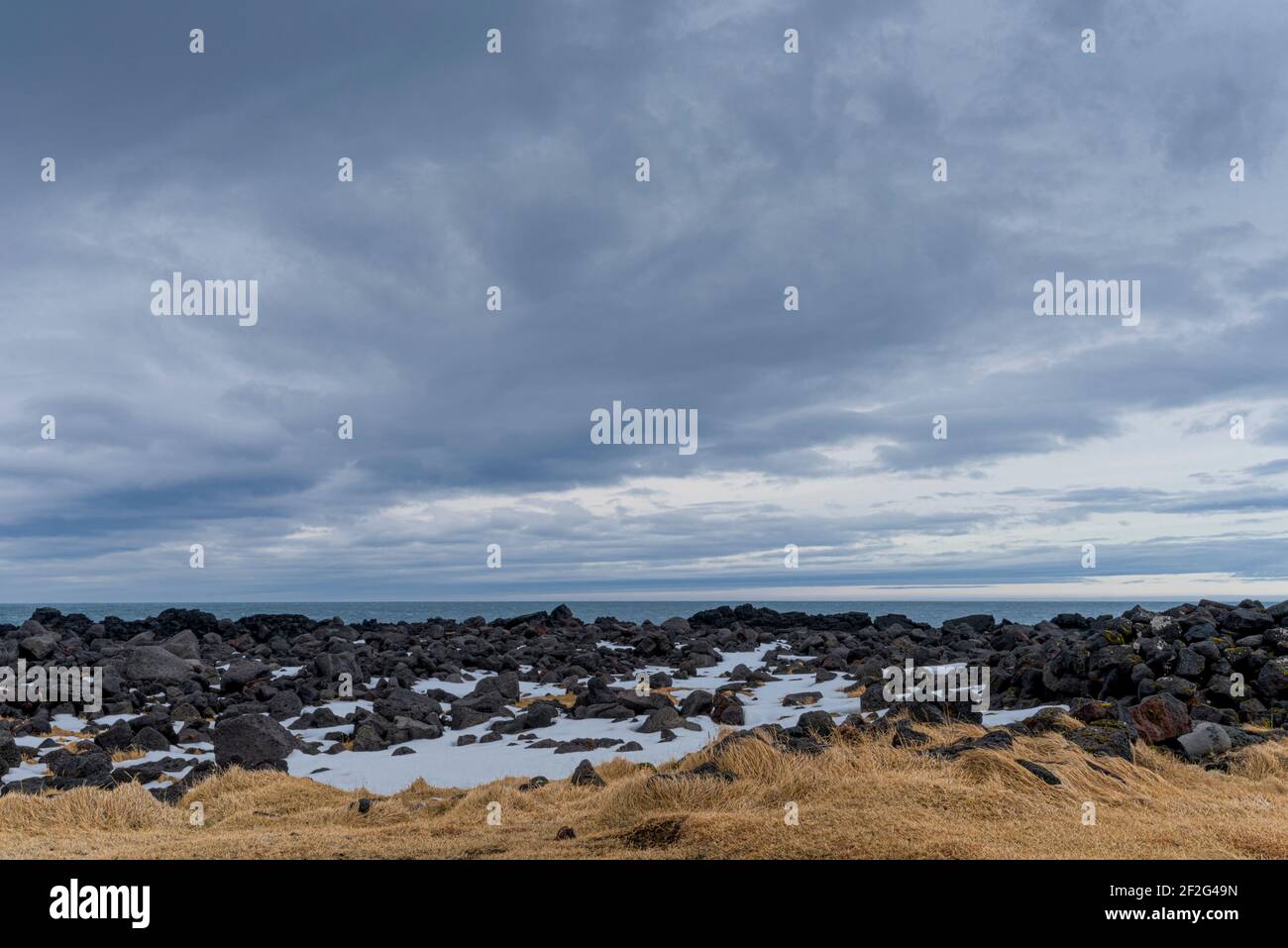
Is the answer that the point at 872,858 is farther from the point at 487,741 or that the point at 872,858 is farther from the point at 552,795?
the point at 487,741

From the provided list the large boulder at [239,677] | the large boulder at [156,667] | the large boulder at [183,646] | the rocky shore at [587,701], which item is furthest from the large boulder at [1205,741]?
the large boulder at [183,646]

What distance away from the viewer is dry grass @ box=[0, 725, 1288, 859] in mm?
7172

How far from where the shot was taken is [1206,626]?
1667cm

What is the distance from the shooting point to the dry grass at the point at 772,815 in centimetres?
717

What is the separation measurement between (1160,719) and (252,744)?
13948mm

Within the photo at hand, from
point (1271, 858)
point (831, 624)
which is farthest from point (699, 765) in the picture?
point (831, 624)

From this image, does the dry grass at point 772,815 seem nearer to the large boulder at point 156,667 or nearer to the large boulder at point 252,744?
the large boulder at point 252,744

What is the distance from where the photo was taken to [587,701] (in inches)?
705

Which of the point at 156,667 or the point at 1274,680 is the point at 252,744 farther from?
the point at 1274,680

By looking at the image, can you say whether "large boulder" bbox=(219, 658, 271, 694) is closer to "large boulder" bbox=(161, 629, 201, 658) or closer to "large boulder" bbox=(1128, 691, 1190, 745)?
"large boulder" bbox=(161, 629, 201, 658)

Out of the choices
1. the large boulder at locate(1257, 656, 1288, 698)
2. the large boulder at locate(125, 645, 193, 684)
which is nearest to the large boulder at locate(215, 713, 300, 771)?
the large boulder at locate(125, 645, 193, 684)

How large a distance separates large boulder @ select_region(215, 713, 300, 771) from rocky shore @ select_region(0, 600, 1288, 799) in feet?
0.11

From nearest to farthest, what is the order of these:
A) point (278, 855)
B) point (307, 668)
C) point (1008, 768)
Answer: point (278, 855), point (1008, 768), point (307, 668)

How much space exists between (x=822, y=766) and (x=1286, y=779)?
17.3 feet
